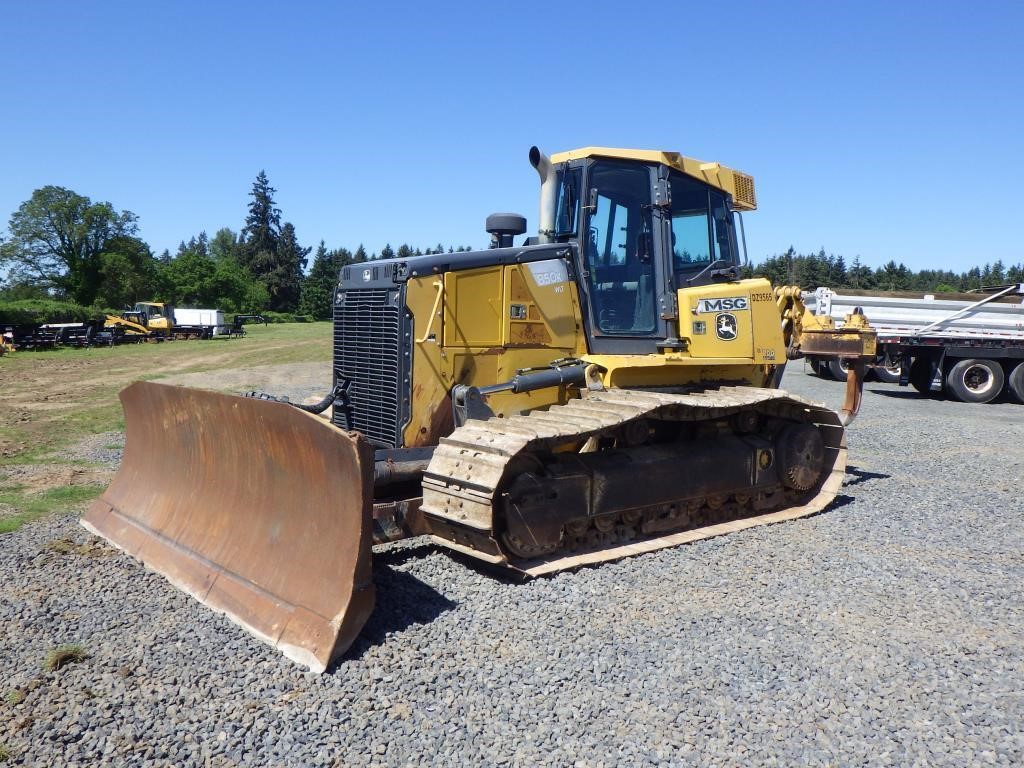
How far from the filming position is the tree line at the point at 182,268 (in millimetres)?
63406

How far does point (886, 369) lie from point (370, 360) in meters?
16.4

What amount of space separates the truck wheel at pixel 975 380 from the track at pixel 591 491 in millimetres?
12342

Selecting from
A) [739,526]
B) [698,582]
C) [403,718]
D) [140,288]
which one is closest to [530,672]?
[403,718]

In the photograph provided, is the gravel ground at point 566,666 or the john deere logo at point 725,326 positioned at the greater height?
the john deere logo at point 725,326

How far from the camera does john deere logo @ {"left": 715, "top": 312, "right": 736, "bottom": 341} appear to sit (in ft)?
24.2

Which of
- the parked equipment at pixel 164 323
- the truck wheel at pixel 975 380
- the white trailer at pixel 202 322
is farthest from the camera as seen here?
the white trailer at pixel 202 322

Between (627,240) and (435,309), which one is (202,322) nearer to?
(627,240)

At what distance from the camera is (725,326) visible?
7.41 m

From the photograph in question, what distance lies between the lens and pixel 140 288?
6475cm

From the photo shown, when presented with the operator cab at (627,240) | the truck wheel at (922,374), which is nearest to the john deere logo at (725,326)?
the operator cab at (627,240)

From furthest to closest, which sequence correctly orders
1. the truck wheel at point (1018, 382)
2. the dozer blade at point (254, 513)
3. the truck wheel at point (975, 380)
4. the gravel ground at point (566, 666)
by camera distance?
the truck wheel at point (1018, 382), the truck wheel at point (975, 380), the dozer blade at point (254, 513), the gravel ground at point (566, 666)

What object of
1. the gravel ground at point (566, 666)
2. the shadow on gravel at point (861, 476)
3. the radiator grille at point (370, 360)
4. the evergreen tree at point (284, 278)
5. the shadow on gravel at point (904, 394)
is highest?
the evergreen tree at point (284, 278)

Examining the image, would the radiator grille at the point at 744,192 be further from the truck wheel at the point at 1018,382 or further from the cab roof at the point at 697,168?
the truck wheel at the point at 1018,382

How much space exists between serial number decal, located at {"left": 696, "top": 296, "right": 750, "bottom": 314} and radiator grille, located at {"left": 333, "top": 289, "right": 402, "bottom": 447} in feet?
9.34
